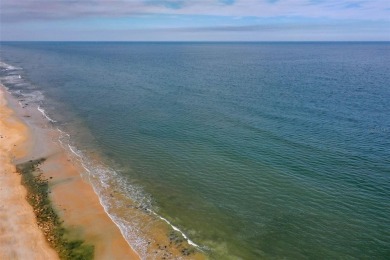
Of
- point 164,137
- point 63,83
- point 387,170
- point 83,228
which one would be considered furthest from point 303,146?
point 63,83

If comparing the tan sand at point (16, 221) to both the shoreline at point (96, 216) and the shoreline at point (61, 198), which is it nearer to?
the shoreline at point (61, 198)

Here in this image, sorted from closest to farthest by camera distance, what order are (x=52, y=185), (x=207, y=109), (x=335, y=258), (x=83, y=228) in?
(x=335, y=258), (x=83, y=228), (x=52, y=185), (x=207, y=109)

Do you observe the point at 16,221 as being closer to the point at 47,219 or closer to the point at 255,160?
the point at 47,219

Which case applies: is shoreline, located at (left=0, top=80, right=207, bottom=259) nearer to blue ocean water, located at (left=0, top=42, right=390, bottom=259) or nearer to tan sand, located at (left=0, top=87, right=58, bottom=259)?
blue ocean water, located at (left=0, top=42, right=390, bottom=259)

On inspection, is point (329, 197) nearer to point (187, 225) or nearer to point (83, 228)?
point (187, 225)

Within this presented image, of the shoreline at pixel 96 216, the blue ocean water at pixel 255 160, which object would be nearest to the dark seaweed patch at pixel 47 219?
the shoreline at pixel 96 216

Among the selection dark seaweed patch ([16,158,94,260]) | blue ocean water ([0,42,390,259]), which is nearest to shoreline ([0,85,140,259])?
dark seaweed patch ([16,158,94,260])

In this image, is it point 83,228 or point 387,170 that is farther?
point 387,170
